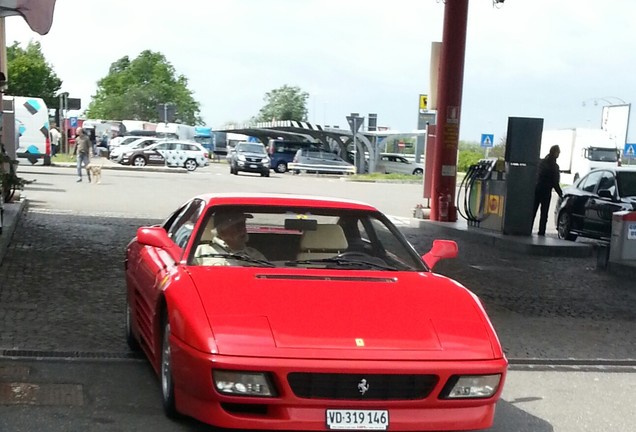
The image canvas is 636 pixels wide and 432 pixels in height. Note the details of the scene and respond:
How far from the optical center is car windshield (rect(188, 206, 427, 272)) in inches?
214

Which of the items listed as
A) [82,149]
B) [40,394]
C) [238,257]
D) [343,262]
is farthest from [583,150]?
[40,394]

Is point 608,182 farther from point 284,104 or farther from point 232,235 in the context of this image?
point 284,104

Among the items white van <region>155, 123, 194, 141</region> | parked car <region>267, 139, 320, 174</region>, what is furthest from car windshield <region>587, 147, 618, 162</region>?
white van <region>155, 123, 194, 141</region>

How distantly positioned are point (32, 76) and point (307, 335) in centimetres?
7653

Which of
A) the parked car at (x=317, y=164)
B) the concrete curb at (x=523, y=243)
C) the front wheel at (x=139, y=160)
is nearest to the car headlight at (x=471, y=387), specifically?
the concrete curb at (x=523, y=243)

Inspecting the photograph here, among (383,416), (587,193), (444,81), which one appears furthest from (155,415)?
(444,81)

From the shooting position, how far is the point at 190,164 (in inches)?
1841

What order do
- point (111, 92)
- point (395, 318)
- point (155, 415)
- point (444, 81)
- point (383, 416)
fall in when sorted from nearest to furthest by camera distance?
point (383, 416) → point (395, 318) → point (155, 415) → point (444, 81) → point (111, 92)

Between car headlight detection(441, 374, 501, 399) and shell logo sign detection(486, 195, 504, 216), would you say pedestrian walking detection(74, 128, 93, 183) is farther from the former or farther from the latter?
car headlight detection(441, 374, 501, 399)

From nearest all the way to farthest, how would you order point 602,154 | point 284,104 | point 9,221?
point 9,221 → point 602,154 → point 284,104

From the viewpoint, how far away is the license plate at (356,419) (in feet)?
13.8

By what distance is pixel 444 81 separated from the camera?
1955cm

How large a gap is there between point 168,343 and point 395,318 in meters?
1.30

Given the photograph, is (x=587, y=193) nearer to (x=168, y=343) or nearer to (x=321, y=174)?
(x=168, y=343)
